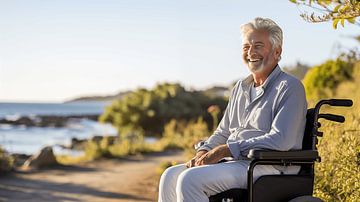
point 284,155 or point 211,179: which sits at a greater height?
point 284,155

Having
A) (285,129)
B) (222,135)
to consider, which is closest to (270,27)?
(285,129)

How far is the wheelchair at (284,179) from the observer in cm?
296

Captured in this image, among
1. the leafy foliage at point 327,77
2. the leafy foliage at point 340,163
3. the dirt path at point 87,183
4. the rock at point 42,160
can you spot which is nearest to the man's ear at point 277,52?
the leafy foliage at point 340,163

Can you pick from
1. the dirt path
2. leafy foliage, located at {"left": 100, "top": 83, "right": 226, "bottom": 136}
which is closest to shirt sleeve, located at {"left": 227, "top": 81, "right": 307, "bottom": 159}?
the dirt path

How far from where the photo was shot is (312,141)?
3152 mm

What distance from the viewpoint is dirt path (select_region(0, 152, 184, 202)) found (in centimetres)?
688

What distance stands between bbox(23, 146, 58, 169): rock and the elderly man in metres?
6.36

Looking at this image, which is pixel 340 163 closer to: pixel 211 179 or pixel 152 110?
pixel 211 179

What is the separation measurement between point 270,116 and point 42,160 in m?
6.89

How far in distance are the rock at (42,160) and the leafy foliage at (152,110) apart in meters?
8.30

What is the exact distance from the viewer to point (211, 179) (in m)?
3.01

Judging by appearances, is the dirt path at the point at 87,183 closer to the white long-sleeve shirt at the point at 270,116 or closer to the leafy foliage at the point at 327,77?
the leafy foliage at the point at 327,77

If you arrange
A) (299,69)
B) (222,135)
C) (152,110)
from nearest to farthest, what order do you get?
(222,135) → (299,69) → (152,110)

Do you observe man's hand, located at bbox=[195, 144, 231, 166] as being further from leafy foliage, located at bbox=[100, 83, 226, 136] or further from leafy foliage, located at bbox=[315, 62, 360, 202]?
leafy foliage, located at bbox=[100, 83, 226, 136]
